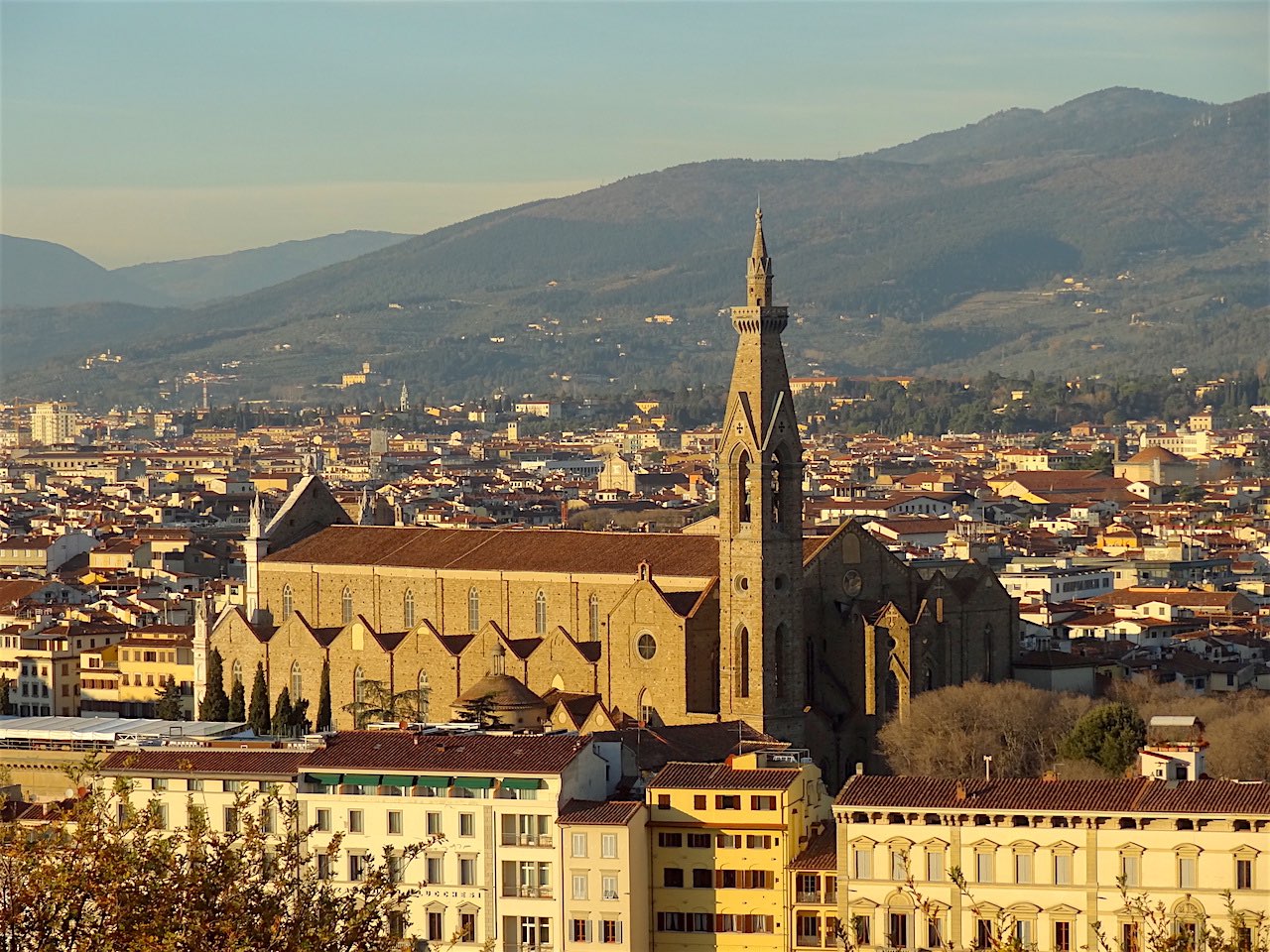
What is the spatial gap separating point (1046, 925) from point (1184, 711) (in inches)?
731

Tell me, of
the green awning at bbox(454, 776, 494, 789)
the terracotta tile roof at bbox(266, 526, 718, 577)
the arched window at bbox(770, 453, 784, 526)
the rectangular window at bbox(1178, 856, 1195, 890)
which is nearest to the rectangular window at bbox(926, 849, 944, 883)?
the rectangular window at bbox(1178, 856, 1195, 890)

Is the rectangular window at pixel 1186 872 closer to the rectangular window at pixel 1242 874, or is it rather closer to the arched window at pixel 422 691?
the rectangular window at pixel 1242 874

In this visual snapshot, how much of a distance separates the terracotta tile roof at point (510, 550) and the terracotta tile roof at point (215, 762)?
15.1 m

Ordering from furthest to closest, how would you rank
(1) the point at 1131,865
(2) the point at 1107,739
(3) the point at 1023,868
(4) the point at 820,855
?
1. (2) the point at 1107,739
2. (4) the point at 820,855
3. (3) the point at 1023,868
4. (1) the point at 1131,865

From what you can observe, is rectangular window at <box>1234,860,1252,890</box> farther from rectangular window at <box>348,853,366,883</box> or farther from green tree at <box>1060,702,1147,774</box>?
green tree at <box>1060,702,1147,774</box>

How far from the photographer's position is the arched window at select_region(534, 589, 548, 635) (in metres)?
57.9

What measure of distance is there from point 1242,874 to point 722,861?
248 inches

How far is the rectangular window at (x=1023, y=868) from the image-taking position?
3634cm

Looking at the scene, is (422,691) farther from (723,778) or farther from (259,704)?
(723,778)

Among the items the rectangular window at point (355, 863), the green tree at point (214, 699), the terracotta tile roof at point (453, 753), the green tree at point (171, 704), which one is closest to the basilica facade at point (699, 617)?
the green tree at point (214, 699)

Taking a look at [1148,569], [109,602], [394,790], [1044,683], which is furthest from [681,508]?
[394,790]

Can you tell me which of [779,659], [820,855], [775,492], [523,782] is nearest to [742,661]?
[779,659]

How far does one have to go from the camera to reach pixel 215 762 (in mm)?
41875

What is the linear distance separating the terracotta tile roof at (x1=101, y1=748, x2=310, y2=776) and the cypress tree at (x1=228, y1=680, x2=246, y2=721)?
1584cm
